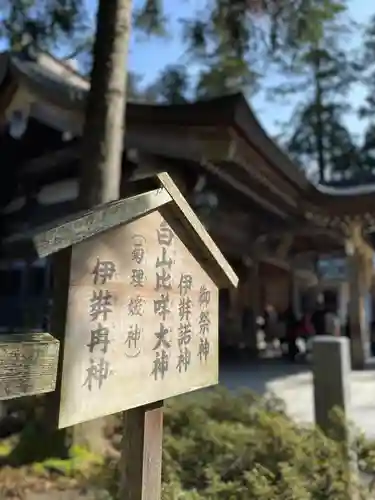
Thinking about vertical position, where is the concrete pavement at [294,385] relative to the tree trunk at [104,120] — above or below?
below

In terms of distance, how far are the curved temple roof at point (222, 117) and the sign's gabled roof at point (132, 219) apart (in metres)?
2.75

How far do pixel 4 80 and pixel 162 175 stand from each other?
17.5ft

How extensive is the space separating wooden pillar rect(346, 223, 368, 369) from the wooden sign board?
7010 millimetres

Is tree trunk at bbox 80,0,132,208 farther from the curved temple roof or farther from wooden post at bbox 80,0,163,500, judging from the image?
the curved temple roof

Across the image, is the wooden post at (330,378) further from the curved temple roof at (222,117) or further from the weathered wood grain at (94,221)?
the curved temple roof at (222,117)

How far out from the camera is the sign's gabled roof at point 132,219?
160 cm

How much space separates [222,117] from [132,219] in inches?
124

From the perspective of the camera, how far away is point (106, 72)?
4027mm

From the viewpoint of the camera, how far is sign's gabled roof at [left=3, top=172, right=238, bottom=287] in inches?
63.1

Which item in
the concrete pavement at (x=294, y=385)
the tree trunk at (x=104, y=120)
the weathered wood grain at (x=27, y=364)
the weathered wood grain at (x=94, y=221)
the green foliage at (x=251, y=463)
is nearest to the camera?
the weathered wood grain at (x=27, y=364)

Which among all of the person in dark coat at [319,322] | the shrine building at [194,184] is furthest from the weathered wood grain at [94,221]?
the person in dark coat at [319,322]

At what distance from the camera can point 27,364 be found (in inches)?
59.1

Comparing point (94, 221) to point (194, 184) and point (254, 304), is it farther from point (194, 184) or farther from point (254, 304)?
point (254, 304)

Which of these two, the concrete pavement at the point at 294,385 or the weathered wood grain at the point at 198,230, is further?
the concrete pavement at the point at 294,385
